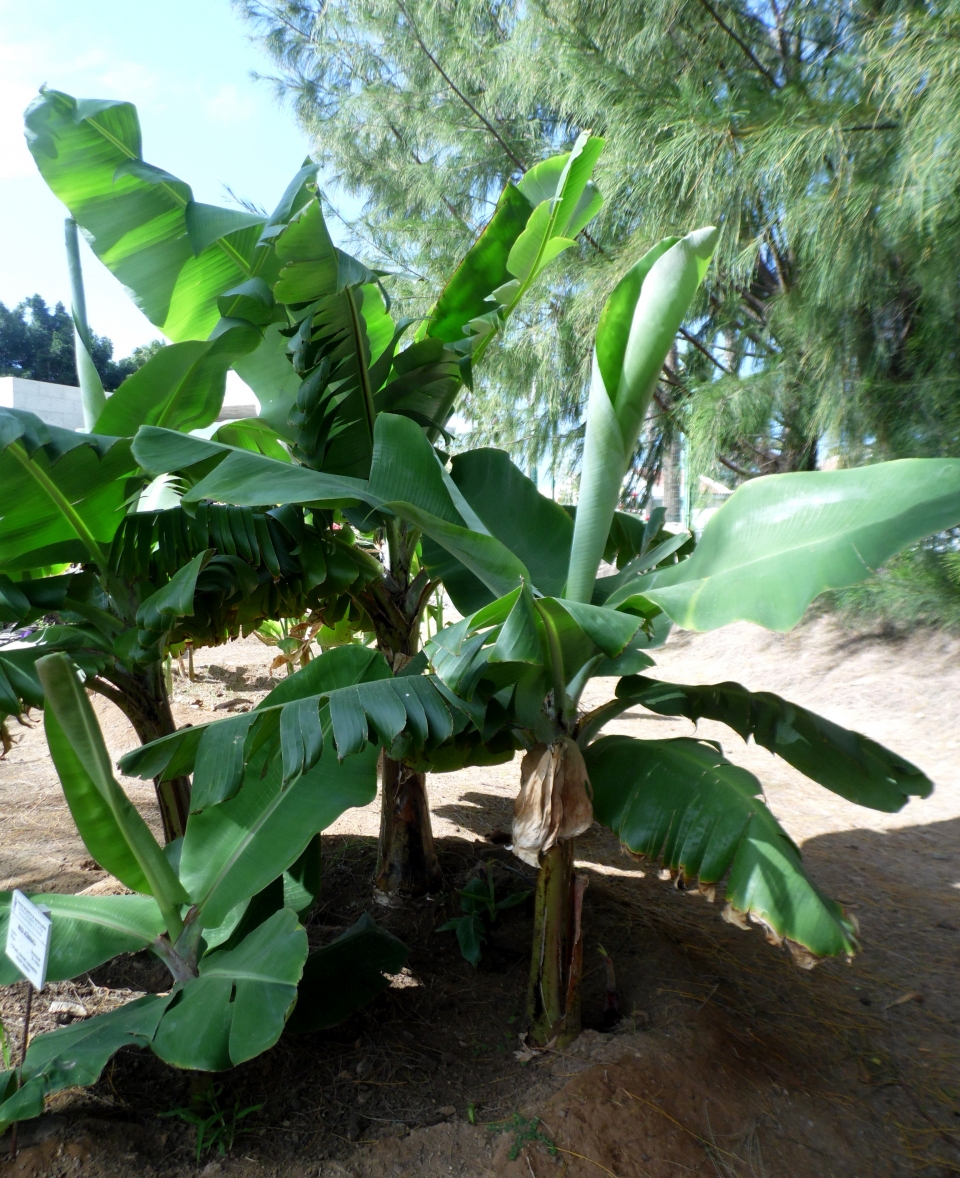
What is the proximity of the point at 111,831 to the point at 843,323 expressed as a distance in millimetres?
5351

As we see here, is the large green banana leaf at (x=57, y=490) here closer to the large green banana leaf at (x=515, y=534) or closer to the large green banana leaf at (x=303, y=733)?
the large green banana leaf at (x=303, y=733)

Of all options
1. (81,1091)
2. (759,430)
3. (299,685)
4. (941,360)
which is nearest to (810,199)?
(941,360)

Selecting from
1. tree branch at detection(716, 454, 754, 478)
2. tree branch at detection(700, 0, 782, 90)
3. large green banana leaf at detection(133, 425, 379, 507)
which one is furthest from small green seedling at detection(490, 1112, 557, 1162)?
tree branch at detection(700, 0, 782, 90)

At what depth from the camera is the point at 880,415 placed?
497cm

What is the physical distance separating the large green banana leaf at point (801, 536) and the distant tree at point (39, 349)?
30.4 m

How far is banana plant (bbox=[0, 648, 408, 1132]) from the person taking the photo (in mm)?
1475

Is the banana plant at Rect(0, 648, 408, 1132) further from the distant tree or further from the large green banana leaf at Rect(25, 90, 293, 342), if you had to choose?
the distant tree

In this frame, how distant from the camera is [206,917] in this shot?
1.81m

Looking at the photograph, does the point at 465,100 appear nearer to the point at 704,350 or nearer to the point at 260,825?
the point at 704,350

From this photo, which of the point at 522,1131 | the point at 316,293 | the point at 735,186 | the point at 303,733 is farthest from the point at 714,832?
the point at 735,186

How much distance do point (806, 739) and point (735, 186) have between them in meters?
3.89

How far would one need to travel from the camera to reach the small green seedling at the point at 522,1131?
5.49 ft

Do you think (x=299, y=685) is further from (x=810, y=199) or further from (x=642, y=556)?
(x=810, y=199)


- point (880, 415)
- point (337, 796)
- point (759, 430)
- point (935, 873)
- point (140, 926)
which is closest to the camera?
point (140, 926)
